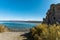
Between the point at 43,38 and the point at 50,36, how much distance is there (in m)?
0.54

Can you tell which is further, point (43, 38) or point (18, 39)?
point (18, 39)

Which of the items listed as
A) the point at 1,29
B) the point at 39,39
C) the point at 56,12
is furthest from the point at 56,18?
the point at 39,39

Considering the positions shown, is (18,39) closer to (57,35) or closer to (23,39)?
(23,39)

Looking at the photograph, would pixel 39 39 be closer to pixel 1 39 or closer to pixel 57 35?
pixel 57 35

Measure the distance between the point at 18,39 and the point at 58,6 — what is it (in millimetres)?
6642

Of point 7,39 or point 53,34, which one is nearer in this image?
point 53,34

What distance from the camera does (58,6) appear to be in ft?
66.3

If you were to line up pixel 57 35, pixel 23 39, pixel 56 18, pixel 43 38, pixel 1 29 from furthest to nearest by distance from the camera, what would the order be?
pixel 1 29 → pixel 56 18 → pixel 23 39 → pixel 43 38 → pixel 57 35

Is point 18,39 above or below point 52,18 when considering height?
below

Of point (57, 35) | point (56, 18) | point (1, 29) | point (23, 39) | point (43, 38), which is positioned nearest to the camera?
point (57, 35)

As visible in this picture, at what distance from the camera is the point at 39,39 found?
38.4ft

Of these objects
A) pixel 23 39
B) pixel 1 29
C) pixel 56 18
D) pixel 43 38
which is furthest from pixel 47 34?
pixel 1 29

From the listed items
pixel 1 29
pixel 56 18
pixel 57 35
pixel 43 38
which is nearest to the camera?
pixel 57 35

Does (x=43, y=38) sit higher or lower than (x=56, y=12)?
lower
